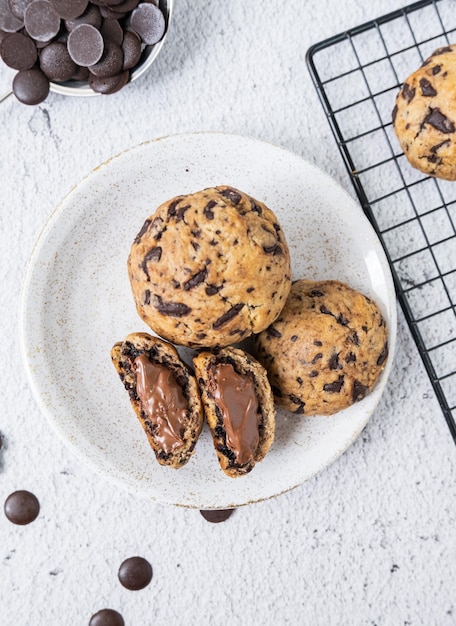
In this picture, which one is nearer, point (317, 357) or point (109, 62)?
point (317, 357)

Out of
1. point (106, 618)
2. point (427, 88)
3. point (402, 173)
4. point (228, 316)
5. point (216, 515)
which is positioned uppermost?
point (427, 88)

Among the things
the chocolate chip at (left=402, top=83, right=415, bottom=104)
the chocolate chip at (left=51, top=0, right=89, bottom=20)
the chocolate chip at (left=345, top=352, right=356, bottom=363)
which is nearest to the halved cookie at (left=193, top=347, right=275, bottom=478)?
the chocolate chip at (left=345, top=352, right=356, bottom=363)

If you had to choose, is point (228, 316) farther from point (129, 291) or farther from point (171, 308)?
point (129, 291)

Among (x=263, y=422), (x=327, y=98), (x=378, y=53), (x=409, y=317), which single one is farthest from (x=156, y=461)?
(x=378, y=53)

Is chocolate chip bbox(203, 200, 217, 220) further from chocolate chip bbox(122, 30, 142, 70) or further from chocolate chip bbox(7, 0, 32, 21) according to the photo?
chocolate chip bbox(7, 0, 32, 21)

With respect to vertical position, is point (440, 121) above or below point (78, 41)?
below

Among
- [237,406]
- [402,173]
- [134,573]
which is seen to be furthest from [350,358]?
[134,573]

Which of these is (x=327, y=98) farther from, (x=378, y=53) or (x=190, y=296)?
(x=190, y=296)
